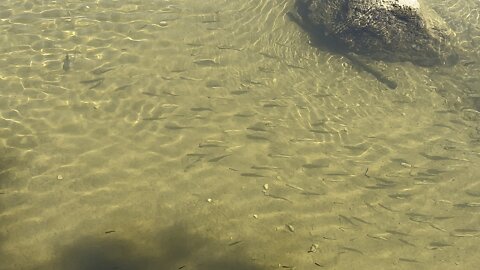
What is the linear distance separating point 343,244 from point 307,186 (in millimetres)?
1128

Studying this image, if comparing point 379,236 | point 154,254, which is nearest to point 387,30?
point 379,236

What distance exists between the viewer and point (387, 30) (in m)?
9.29

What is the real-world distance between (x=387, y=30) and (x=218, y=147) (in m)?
5.29

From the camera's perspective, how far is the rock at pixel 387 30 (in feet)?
30.2

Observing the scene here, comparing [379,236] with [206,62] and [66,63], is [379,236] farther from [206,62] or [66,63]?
[66,63]

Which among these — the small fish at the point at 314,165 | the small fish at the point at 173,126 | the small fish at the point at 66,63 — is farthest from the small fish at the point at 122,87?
the small fish at the point at 314,165

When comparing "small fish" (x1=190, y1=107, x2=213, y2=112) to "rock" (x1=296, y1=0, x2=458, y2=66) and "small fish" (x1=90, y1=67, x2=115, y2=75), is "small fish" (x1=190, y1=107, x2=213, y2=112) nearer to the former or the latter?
"small fish" (x1=90, y1=67, x2=115, y2=75)

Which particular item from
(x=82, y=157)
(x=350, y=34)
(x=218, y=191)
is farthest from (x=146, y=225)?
(x=350, y=34)

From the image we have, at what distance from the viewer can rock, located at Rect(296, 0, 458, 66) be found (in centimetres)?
921

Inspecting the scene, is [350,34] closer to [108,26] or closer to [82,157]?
[108,26]

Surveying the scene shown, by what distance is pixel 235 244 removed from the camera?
561cm

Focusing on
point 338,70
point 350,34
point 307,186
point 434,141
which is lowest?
point 307,186

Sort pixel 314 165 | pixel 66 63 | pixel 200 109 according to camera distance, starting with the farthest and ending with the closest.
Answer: pixel 66 63, pixel 200 109, pixel 314 165

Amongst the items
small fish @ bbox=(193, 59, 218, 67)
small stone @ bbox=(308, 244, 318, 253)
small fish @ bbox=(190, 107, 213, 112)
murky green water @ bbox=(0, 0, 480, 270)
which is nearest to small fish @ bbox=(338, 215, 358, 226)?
murky green water @ bbox=(0, 0, 480, 270)
